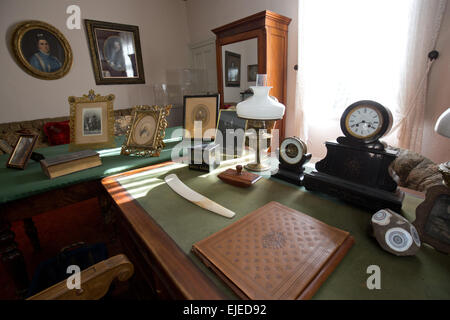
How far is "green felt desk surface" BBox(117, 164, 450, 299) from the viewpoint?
1.75 ft

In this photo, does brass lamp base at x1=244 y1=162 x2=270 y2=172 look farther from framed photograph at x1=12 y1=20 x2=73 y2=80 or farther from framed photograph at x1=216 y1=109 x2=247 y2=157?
framed photograph at x1=12 y1=20 x2=73 y2=80

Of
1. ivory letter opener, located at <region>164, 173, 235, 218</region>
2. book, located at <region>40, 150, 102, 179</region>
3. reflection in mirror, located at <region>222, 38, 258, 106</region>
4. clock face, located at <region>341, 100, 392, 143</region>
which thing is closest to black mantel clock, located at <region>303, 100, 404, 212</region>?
clock face, located at <region>341, 100, 392, 143</region>

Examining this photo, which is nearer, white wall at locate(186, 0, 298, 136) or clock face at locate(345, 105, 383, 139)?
clock face at locate(345, 105, 383, 139)

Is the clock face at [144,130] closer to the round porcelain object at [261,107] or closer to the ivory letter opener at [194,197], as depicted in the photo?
the ivory letter opener at [194,197]

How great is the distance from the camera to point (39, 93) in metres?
3.37

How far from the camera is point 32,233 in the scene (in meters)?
1.89

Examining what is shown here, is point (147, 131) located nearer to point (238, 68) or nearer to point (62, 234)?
point (62, 234)

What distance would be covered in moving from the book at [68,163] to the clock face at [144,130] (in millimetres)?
311

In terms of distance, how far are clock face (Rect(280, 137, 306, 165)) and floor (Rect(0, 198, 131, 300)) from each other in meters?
1.47

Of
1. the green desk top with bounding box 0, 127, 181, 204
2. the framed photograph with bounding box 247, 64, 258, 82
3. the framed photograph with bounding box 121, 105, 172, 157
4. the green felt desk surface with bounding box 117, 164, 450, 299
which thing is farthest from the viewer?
the framed photograph with bounding box 247, 64, 258, 82

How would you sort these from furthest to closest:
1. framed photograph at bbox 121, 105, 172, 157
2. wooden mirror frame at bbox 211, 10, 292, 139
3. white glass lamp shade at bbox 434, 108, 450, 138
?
wooden mirror frame at bbox 211, 10, 292, 139, framed photograph at bbox 121, 105, 172, 157, white glass lamp shade at bbox 434, 108, 450, 138

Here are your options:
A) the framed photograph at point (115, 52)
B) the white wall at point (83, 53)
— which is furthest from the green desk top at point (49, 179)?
the framed photograph at point (115, 52)

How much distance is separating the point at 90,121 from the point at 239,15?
3030 millimetres
